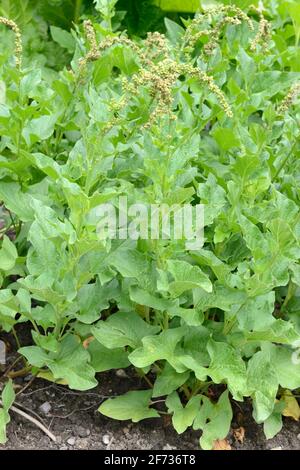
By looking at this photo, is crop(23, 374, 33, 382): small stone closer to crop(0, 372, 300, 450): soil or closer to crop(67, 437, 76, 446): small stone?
crop(0, 372, 300, 450): soil

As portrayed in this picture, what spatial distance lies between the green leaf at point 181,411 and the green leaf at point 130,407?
7 centimetres

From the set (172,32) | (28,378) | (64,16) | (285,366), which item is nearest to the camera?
(285,366)

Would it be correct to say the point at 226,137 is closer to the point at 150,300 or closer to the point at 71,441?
the point at 150,300

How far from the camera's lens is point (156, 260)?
2492 millimetres

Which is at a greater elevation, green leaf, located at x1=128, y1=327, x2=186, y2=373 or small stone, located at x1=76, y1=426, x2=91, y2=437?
green leaf, located at x1=128, y1=327, x2=186, y2=373

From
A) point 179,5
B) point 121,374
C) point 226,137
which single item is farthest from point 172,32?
point 121,374

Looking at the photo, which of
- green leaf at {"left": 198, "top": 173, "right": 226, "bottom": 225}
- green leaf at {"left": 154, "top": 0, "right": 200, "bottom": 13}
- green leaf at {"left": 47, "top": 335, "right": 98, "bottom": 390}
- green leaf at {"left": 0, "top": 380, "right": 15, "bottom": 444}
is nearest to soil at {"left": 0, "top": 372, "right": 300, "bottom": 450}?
green leaf at {"left": 0, "top": 380, "right": 15, "bottom": 444}

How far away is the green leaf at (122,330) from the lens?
2496 millimetres

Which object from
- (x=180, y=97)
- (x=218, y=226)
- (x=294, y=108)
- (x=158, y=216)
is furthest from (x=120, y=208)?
(x=294, y=108)

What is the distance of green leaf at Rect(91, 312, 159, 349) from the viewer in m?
2.50

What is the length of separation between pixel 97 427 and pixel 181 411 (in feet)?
1.03

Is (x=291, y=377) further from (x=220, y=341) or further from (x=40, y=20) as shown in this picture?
(x=40, y=20)

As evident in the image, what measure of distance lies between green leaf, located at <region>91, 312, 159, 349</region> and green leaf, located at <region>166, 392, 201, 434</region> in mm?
235
